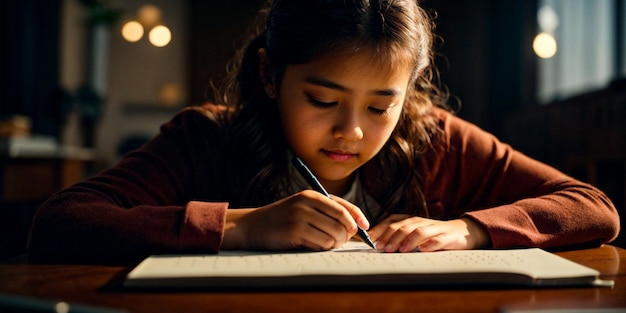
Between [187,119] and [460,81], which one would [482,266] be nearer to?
[187,119]

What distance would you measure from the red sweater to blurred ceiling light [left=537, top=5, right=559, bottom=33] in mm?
2841

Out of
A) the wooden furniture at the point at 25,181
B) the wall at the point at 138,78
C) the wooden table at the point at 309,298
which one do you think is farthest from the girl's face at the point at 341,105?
the wall at the point at 138,78

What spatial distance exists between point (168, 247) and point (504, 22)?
12.8 feet

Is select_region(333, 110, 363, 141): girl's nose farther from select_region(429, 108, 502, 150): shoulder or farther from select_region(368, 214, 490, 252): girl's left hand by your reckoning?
select_region(429, 108, 502, 150): shoulder

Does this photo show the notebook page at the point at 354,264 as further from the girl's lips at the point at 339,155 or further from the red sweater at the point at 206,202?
the girl's lips at the point at 339,155

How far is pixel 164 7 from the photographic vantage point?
5.85 m

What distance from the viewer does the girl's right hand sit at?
0.86 metres

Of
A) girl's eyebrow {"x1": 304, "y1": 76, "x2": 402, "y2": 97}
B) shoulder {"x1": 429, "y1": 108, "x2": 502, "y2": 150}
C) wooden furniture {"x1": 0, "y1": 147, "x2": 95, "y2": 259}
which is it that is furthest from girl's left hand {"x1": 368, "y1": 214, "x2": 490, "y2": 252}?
wooden furniture {"x1": 0, "y1": 147, "x2": 95, "y2": 259}

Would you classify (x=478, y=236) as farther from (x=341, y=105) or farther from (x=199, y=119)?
(x=199, y=119)

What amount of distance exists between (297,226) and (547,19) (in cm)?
357

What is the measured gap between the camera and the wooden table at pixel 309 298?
0.57 m

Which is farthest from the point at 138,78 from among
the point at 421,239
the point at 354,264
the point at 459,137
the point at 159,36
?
the point at 354,264

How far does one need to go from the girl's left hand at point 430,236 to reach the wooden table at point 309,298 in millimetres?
225

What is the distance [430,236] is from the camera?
0.89m
